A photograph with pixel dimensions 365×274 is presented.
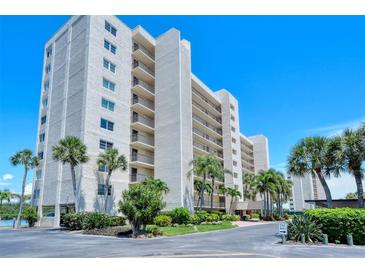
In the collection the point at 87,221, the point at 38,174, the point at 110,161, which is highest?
the point at 110,161

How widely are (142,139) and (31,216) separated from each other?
19.2 metres

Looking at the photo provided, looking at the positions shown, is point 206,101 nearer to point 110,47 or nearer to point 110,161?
point 110,47

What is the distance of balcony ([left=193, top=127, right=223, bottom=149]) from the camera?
173 ft

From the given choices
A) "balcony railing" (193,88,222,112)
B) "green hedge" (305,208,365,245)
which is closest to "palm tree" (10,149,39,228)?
"balcony railing" (193,88,222,112)

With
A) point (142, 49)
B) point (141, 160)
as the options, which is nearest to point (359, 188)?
point (141, 160)

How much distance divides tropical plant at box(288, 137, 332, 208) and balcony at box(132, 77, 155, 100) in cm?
2587

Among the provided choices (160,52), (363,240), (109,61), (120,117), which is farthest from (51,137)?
(363,240)

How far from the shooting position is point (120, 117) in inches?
1603

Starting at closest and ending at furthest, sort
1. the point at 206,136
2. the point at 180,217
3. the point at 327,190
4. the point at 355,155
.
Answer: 1. the point at 355,155
2. the point at 327,190
3. the point at 180,217
4. the point at 206,136

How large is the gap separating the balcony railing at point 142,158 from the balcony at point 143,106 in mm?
7501

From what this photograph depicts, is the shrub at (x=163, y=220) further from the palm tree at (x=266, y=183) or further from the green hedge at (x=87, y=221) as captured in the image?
the palm tree at (x=266, y=183)

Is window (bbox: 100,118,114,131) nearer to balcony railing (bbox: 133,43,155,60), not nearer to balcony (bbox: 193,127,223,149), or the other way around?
balcony railing (bbox: 133,43,155,60)

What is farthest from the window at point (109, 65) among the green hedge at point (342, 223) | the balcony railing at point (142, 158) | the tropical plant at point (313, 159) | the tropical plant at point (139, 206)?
the green hedge at point (342, 223)

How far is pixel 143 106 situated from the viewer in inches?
1722
